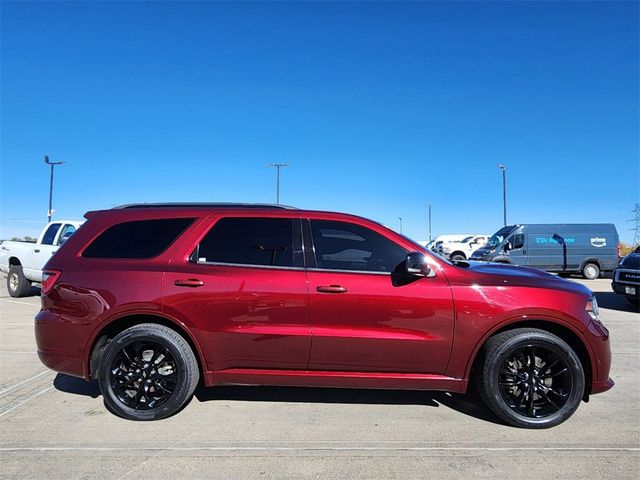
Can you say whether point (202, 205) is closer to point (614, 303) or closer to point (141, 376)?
point (141, 376)

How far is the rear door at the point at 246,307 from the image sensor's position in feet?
12.3

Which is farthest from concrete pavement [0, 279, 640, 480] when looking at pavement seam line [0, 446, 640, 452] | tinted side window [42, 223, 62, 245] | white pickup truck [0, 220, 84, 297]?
tinted side window [42, 223, 62, 245]

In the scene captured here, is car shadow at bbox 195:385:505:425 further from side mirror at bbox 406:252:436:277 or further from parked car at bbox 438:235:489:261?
parked car at bbox 438:235:489:261

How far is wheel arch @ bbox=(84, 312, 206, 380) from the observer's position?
3.87 metres

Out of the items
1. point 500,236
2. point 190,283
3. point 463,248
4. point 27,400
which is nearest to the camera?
point 190,283

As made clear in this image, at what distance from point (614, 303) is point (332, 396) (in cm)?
995

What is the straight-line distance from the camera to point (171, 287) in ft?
12.6

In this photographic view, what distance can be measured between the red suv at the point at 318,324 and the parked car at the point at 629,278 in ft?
24.0

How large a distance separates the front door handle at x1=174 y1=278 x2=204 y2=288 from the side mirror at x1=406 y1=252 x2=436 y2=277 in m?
1.75

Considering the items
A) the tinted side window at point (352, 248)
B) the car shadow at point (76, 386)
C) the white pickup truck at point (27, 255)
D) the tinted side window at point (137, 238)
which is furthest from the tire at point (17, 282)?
the tinted side window at point (352, 248)

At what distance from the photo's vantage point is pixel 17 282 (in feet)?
38.3

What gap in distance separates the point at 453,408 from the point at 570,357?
113 centimetres

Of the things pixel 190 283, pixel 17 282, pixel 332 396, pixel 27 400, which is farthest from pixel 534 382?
pixel 17 282

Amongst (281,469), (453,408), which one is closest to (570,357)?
(453,408)
